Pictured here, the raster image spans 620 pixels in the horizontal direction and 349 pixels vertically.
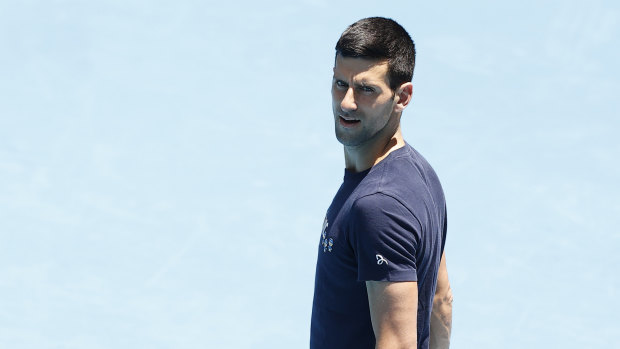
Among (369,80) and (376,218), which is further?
(369,80)

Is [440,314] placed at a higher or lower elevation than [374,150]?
lower

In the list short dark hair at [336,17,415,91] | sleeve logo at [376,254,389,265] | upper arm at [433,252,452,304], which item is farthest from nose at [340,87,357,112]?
upper arm at [433,252,452,304]

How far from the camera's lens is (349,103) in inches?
126

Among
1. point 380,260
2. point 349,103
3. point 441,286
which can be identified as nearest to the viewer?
point 380,260

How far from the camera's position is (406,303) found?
3.06 metres

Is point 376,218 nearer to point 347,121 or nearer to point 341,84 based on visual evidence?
point 347,121

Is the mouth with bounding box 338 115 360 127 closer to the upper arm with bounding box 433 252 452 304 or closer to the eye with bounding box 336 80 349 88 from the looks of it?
the eye with bounding box 336 80 349 88

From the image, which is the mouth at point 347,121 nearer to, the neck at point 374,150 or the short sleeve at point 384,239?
the neck at point 374,150

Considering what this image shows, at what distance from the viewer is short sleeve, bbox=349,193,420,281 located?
303cm

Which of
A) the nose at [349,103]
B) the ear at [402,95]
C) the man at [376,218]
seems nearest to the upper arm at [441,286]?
the man at [376,218]

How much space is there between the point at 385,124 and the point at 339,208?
0.30 m

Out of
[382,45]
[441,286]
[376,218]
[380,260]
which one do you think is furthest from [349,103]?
[441,286]

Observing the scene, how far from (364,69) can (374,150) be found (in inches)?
10.9

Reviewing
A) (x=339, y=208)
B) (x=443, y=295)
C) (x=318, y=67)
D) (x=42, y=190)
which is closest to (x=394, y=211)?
(x=339, y=208)
